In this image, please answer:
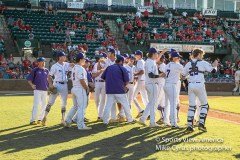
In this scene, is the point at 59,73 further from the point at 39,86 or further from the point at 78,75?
the point at 78,75

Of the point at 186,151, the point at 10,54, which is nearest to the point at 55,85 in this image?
the point at 186,151

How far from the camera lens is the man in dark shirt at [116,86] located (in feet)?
37.1

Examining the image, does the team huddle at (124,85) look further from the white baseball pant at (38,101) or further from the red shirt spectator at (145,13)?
the red shirt spectator at (145,13)

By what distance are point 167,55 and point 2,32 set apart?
24.2 meters

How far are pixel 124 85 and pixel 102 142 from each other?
8.91 ft

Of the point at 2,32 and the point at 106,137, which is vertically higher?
the point at 2,32

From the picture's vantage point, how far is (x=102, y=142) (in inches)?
356

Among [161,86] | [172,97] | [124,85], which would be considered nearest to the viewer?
[172,97]

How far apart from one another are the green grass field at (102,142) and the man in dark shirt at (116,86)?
536 millimetres

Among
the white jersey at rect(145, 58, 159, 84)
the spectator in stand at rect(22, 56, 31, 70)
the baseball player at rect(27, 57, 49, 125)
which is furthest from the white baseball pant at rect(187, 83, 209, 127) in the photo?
the spectator in stand at rect(22, 56, 31, 70)

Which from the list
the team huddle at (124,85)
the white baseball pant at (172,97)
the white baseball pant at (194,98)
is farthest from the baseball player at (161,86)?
the white baseball pant at (194,98)

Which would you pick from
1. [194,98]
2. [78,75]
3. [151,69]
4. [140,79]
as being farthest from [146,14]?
[78,75]

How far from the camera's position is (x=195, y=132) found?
34.8 feet

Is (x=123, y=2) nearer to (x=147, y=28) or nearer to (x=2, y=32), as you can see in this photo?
(x=147, y=28)
